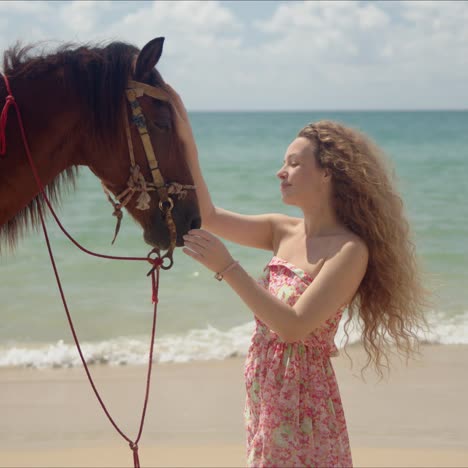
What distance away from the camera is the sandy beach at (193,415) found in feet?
12.5

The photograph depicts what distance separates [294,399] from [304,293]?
0.33m

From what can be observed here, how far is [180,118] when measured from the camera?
6.95ft

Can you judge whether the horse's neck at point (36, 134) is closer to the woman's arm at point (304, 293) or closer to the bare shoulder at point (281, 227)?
the woman's arm at point (304, 293)

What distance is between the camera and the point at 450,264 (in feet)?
28.2

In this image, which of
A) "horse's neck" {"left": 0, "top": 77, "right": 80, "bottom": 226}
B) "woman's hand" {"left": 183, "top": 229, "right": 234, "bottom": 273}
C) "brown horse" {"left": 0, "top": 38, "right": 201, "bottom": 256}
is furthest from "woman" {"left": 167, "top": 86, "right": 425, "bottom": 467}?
"horse's neck" {"left": 0, "top": 77, "right": 80, "bottom": 226}

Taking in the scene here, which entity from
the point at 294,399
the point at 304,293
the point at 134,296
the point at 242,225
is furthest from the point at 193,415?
the point at 134,296

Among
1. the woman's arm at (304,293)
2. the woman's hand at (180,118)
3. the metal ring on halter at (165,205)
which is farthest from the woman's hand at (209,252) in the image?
the woman's hand at (180,118)

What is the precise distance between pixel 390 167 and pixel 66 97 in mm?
1156

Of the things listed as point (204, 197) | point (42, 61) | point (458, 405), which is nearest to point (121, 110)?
point (42, 61)

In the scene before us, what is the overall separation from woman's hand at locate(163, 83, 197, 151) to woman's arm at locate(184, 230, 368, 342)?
0.30 m

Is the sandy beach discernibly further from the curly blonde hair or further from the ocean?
the curly blonde hair

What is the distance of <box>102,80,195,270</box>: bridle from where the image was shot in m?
1.96

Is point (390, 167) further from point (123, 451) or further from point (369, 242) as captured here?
point (123, 451)

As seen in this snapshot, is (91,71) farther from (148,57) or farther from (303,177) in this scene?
(303,177)
